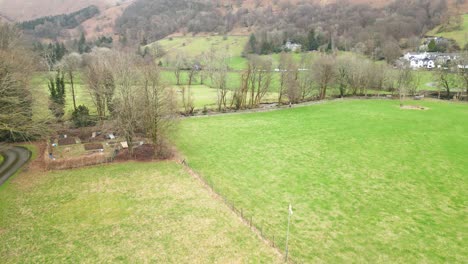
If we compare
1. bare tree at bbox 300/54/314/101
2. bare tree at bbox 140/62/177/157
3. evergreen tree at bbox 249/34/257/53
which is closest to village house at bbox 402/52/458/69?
evergreen tree at bbox 249/34/257/53

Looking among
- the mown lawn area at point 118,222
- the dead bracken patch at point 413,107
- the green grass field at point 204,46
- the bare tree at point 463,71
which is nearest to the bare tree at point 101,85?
the mown lawn area at point 118,222

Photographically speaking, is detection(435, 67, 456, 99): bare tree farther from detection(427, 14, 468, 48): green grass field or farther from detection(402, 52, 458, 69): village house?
detection(427, 14, 468, 48): green grass field

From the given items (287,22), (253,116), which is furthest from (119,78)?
(287,22)

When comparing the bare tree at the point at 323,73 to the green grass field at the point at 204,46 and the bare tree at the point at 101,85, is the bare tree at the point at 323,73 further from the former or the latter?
the green grass field at the point at 204,46

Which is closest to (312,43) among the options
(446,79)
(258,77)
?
(446,79)

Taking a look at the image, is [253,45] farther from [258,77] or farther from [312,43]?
[258,77]

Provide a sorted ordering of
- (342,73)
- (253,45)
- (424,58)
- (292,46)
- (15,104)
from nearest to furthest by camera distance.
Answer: (15,104) < (342,73) < (424,58) < (253,45) < (292,46)

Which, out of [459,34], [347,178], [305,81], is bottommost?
[347,178]

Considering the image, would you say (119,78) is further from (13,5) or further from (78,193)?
(13,5)
